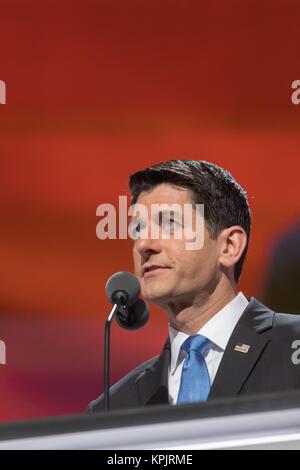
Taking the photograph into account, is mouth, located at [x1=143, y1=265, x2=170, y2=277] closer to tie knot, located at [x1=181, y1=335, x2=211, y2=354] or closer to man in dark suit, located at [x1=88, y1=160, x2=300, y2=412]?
man in dark suit, located at [x1=88, y1=160, x2=300, y2=412]

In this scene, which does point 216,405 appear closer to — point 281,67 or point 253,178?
point 253,178

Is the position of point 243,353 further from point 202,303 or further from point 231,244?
point 231,244

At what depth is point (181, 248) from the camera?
205 centimetres

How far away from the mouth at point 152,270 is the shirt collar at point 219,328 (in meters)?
0.15

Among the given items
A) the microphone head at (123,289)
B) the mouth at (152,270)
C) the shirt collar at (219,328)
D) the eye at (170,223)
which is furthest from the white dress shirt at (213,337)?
the microphone head at (123,289)

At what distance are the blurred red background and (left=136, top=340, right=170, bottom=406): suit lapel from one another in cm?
3

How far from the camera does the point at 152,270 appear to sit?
2031 mm

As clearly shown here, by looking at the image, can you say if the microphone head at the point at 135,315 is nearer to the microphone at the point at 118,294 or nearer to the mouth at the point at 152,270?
the microphone at the point at 118,294

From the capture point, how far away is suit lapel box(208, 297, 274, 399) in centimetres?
189

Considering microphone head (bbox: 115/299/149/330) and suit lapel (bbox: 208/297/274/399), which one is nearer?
microphone head (bbox: 115/299/149/330)

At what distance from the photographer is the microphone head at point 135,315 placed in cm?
175

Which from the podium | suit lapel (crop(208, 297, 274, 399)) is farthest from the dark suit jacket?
the podium

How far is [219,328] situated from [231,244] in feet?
0.73
